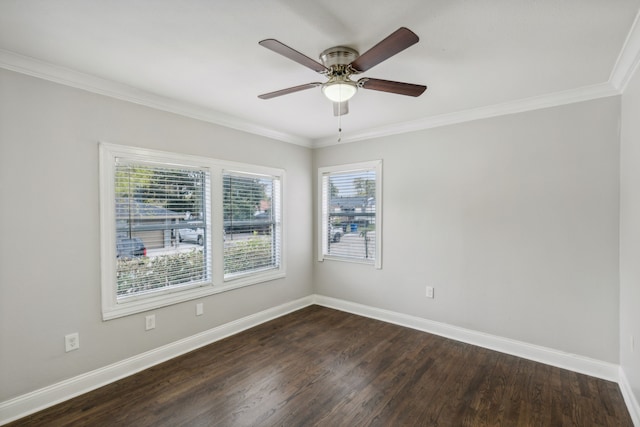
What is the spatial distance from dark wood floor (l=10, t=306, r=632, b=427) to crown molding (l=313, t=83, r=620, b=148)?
2465mm

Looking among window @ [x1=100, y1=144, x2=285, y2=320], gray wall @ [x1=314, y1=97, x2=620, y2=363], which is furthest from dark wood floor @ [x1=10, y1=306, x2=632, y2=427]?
window @ [x1=100, y1=144, x2=285, y2=320]

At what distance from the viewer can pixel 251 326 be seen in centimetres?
377

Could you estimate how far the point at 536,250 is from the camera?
9.67 ft

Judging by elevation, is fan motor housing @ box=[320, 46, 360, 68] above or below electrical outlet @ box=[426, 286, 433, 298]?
above

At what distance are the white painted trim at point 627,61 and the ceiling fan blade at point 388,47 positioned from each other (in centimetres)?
131

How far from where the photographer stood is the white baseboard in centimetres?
219

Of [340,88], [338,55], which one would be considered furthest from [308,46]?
[340,88]

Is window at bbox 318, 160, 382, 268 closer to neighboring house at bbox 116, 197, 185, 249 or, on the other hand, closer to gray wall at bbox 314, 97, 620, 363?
gray wall at bbox 314, 97, 620, 363

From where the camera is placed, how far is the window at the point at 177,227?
2.63m

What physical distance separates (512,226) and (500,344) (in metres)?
1.23

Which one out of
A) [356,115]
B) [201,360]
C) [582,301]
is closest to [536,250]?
[582,301]

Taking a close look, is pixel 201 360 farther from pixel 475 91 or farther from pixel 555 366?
pixel 475 91

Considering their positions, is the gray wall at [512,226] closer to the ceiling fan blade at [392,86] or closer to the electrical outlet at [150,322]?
the ceiling fan blade at [392,86]

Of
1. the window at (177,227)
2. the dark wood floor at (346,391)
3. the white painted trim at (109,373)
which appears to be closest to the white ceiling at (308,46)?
the window at (177,227)
